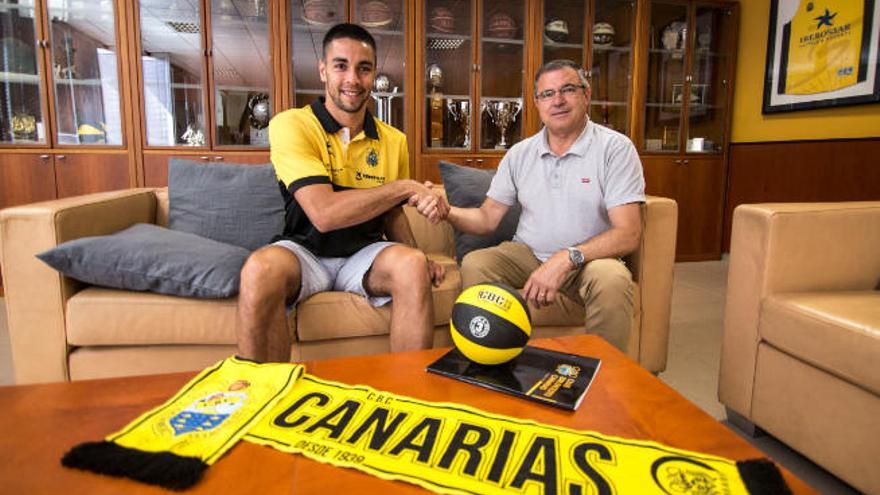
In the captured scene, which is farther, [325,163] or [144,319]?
[325,163]

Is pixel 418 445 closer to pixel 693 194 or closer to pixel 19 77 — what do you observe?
pixel 19 77

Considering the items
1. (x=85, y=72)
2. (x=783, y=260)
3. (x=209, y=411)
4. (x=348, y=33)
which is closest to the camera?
(x=209, y=411)

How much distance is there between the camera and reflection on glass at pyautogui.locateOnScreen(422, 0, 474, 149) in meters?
3.60

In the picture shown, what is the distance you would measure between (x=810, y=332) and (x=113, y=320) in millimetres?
1931

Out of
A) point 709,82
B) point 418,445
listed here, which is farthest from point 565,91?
point 709,82

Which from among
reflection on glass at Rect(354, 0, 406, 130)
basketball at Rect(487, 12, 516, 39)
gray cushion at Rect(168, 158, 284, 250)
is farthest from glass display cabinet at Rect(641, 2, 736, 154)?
gray cushion at Rect(168, 158, 284, 250)

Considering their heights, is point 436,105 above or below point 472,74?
below

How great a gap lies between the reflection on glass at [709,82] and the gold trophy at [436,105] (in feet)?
→ 6.73

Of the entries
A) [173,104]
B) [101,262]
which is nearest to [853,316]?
[101,262]

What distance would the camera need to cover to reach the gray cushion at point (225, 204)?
78.2 inches

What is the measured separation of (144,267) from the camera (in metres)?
1.55

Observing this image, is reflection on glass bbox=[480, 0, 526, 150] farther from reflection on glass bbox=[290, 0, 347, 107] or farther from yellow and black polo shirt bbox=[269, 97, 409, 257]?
yellow and black polo shirt bbox=[269, 97, 409, 257]

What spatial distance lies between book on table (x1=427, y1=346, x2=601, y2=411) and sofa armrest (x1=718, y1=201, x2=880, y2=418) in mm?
813

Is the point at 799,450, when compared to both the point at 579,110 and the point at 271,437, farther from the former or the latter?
the point at 271,437
